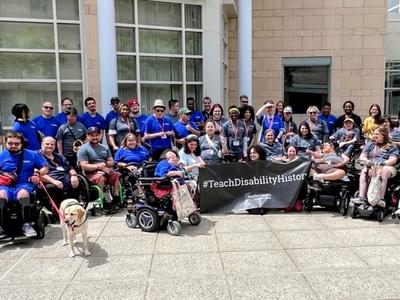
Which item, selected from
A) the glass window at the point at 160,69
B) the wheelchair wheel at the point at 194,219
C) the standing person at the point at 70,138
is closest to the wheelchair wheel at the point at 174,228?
the wheelchair wheel at the point at 194,219

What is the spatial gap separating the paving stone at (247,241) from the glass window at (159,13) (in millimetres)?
6155

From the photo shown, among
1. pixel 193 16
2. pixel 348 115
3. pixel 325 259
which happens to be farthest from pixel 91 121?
pixel 348 115

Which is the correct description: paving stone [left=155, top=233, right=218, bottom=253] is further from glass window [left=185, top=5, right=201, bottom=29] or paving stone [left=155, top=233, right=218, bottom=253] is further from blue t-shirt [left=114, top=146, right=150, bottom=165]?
glass window [left=185, top=5, right=201, bottom=29]

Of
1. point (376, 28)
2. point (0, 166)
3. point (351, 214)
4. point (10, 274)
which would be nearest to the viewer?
point (10, 274)

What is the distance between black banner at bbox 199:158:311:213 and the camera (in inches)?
253

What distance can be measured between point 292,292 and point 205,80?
7176mm

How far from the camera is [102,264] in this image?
14.5 ft

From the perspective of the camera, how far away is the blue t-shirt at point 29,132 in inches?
252

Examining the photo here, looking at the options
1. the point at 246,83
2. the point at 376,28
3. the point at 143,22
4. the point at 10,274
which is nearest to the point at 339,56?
the point at 376,28

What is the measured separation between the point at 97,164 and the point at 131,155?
0.58 m

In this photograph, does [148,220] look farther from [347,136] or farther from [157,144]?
[347,136]

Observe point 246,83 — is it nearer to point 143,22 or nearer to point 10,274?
point 143,22

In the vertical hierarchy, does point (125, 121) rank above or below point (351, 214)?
above

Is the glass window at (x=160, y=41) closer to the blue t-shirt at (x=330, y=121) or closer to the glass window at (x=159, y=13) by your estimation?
the glass window at (x=159, y=13)
